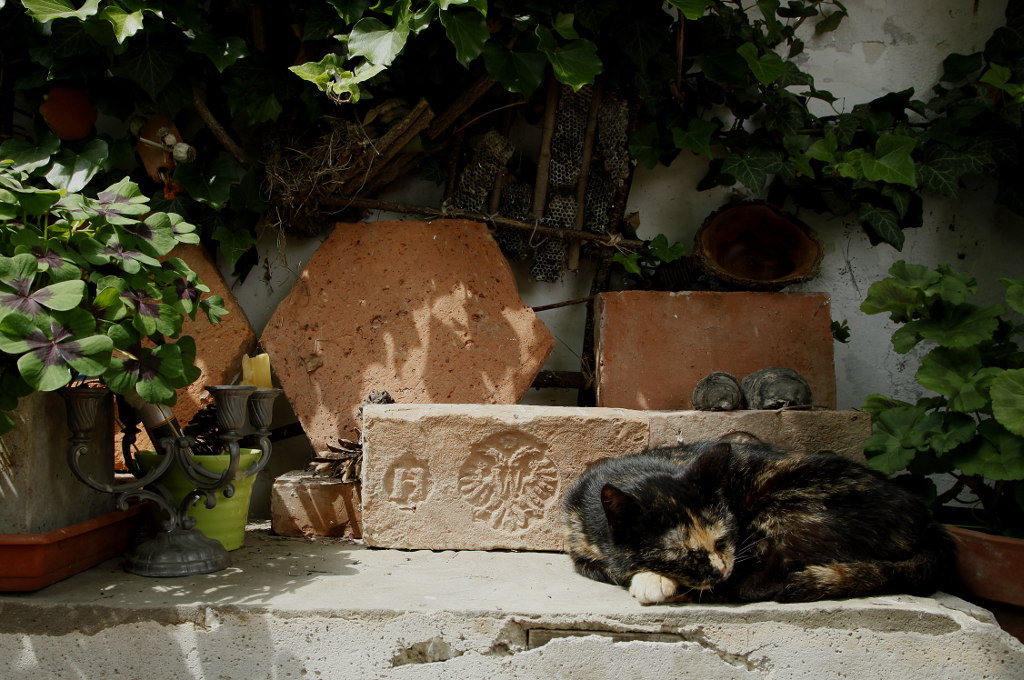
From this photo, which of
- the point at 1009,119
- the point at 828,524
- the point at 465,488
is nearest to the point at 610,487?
the point at 828,524

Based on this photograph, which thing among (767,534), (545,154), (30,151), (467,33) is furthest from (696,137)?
(30,151)

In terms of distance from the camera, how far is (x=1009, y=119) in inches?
126

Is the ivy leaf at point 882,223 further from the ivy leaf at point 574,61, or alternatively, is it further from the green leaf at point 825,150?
the ivy leaf at point 574,61

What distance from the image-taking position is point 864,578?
2.07 meters

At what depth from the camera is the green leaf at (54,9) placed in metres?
2.58

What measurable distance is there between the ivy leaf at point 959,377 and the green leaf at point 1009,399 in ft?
0.28

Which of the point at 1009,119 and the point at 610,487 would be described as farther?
the point at 1009,119

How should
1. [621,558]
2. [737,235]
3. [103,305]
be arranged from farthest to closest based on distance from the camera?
[737,235] < [621,558] < [103,305]

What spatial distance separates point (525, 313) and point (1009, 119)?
6.77 feet

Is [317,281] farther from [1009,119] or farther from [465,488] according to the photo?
[1009,119]

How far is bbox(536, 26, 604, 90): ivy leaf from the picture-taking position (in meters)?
2.96

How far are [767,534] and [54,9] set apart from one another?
271 cm

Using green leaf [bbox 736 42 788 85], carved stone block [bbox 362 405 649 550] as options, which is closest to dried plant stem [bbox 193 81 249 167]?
carved stone block [bbox 362 405 649 550]

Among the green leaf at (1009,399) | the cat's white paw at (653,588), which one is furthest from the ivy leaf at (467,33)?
the green leaf at (1009,399)
